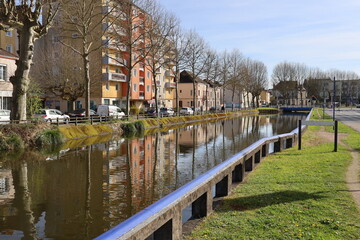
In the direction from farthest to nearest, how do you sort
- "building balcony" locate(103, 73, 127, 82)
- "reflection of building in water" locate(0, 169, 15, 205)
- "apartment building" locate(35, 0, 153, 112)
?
"building balcony" locate(103, 73, 127, 82), "apartment building" locate(35, 0, 153, 112), "reflection of building in water" locate(0, 169, 15, 205)

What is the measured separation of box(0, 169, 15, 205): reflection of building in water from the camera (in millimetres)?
10859

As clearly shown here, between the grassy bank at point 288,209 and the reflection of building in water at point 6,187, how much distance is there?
22.7 feet

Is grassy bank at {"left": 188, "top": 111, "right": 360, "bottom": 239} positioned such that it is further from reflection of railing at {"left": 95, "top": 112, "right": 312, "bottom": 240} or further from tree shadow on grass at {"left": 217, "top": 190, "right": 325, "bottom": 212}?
reflection of railing at {"left": 95, "top": 112, "right": 312, "bottom": 240}

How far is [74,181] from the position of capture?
13.3m

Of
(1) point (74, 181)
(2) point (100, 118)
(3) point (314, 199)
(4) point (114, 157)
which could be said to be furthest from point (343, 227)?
(2) point (100, 118)

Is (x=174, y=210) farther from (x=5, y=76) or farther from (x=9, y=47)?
(x=9, y=47)

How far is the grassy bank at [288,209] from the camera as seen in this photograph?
18.9ft

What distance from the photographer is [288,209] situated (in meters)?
6.94

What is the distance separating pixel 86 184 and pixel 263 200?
285 inches

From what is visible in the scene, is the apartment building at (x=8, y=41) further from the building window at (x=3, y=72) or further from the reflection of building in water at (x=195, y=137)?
the reflection of building in water at (x=195, y=137)

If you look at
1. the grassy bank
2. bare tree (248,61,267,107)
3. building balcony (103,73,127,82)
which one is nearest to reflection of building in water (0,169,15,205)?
the grassy bank

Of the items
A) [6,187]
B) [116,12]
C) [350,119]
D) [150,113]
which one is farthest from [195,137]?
[350,119]

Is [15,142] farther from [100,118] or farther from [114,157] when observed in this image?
[100,118]

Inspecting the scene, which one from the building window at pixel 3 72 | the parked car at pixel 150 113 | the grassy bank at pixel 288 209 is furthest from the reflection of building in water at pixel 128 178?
the parked car at pixel 150 113
